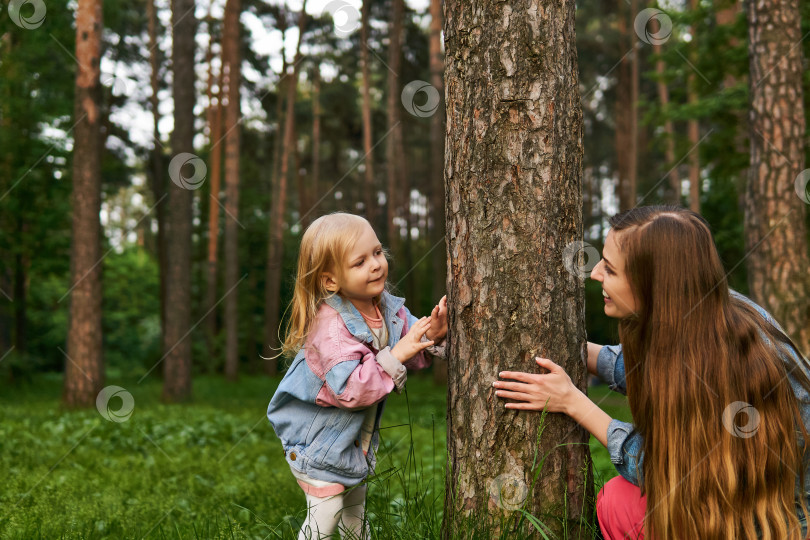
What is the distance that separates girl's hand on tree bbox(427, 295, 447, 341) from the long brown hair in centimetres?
76

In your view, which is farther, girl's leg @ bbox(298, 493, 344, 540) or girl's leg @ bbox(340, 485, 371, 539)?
girl's leg @ bbox(340, 485, 371, 539)

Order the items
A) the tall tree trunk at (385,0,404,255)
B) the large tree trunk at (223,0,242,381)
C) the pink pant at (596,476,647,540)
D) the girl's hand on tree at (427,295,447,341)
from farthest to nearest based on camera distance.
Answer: the tall tree trunk at (385,0,404,255)
the large tree trunk at (223,0,242,381)
the girl's hand on tree at (427,295,447,341)
the pink pant at (596,476,647,540)

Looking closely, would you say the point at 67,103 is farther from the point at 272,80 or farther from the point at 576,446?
the point at 576,446

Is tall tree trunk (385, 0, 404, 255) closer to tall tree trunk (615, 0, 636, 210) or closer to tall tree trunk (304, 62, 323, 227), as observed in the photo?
tall tree trunk (304, 62, 323, 227)

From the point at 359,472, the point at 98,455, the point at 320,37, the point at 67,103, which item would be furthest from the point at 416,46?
the point at 359,472

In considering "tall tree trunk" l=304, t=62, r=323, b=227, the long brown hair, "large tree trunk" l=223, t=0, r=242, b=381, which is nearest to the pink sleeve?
the long brown hair

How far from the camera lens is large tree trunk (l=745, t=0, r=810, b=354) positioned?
21.0ft

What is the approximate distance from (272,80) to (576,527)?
2198cm

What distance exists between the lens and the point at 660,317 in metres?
2.42

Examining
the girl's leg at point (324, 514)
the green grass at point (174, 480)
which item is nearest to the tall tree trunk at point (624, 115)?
the green grass at point (174, 480)

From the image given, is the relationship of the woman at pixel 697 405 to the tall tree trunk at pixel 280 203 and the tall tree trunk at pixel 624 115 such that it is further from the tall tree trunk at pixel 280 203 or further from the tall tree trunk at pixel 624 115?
the tall tree trunk at pixel 280 203

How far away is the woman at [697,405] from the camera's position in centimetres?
233

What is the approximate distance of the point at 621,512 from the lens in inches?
98.4

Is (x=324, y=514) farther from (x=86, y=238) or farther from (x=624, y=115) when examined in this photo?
(x=624, y=115)
